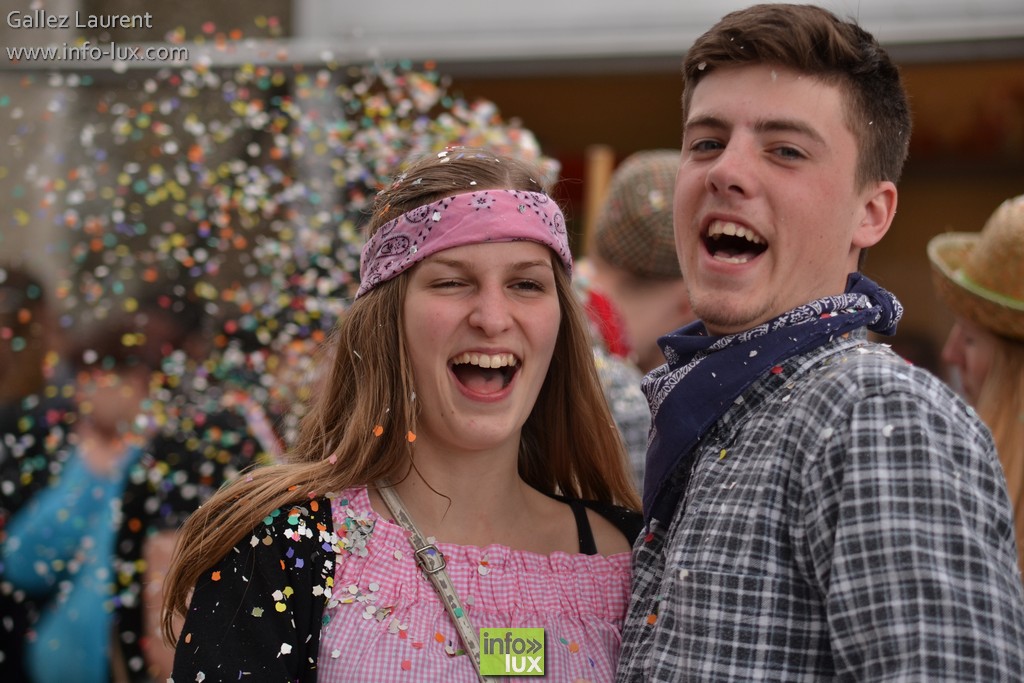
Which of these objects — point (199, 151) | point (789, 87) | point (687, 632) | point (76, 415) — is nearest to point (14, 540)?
point (76, 415)

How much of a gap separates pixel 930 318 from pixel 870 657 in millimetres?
5043

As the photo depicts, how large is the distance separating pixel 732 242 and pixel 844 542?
68 centimetres

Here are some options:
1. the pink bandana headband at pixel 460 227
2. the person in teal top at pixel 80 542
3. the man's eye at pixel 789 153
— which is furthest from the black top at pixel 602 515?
the person in teal top at pixel 80 542

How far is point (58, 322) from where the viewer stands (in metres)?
3.93

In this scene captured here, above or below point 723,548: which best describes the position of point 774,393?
above

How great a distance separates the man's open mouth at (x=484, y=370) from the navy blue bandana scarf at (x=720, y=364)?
1.07 ft

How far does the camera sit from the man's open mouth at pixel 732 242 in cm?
207

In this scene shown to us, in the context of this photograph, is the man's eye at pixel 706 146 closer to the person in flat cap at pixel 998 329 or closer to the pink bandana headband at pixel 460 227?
the pink bandana headband at pixel 460 227

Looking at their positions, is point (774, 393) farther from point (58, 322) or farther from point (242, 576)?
point (58, 322)

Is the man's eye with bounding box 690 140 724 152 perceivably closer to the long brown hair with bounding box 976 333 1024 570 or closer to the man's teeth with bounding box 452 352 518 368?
the man's teeth with bounding box 452 352 518 368

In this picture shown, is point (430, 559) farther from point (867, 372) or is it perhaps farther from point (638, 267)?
point (638, 267)

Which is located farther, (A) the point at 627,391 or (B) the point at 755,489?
(A) the point at 627,391

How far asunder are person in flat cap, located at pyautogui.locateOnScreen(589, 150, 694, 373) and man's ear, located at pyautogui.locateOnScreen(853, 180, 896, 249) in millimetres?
1987

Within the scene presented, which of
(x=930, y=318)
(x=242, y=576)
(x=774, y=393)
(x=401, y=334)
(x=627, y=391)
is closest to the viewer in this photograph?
(x=774, y=393)
